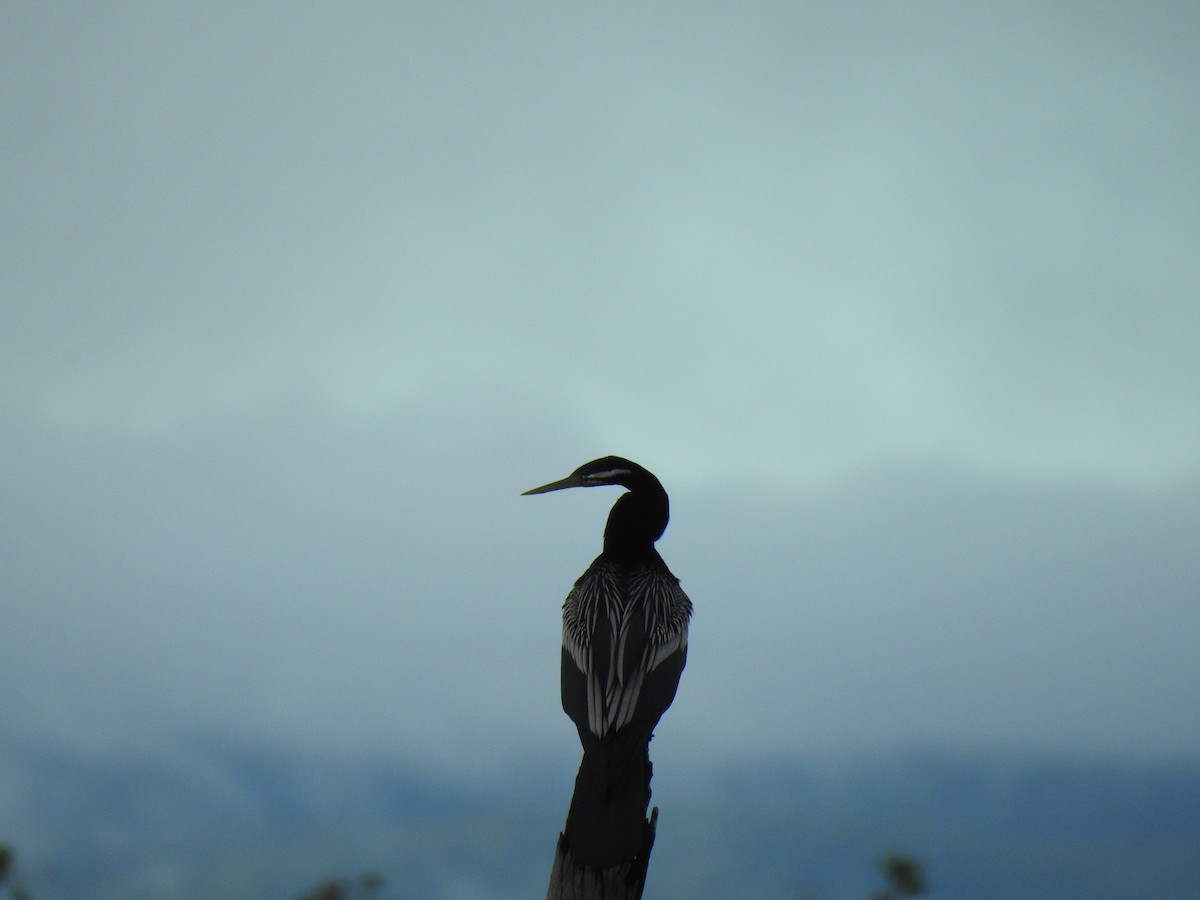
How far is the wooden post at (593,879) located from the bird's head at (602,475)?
330 cm

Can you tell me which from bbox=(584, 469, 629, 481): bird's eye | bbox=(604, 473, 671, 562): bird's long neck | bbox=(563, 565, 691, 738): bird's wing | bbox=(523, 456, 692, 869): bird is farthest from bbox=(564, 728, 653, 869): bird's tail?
bbox=(584, 469, 629, 481): bird's eye

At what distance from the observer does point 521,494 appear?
841cm

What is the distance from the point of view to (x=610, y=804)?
575 cm

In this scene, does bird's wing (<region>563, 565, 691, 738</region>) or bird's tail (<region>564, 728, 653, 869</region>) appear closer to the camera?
bird's tail (<region>564, 728, 653, 869</region>)

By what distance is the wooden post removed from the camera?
5391mm

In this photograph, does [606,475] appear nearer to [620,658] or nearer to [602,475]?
[602,475]

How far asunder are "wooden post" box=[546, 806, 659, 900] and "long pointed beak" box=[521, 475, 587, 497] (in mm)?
3264

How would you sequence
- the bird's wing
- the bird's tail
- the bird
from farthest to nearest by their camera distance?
1. the bird's wing
2. the bird
3. the bird's tail

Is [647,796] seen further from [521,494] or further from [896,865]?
[896,865]

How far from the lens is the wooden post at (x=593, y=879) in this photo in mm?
5391

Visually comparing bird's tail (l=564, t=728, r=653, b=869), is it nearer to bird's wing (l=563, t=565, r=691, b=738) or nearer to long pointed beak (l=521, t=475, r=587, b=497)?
bird's wing (l=563, t=565, r=691, b=738)

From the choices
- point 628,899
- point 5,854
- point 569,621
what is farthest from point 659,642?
point 5,854

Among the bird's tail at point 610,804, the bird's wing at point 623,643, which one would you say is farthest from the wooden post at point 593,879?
the bird's wing at point 623,643

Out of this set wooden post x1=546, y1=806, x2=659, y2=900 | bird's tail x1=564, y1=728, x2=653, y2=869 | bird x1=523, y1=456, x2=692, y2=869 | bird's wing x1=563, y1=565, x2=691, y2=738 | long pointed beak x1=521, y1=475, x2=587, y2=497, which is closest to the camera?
wooden post x1=546, y1=806, x2=659, y2=900
